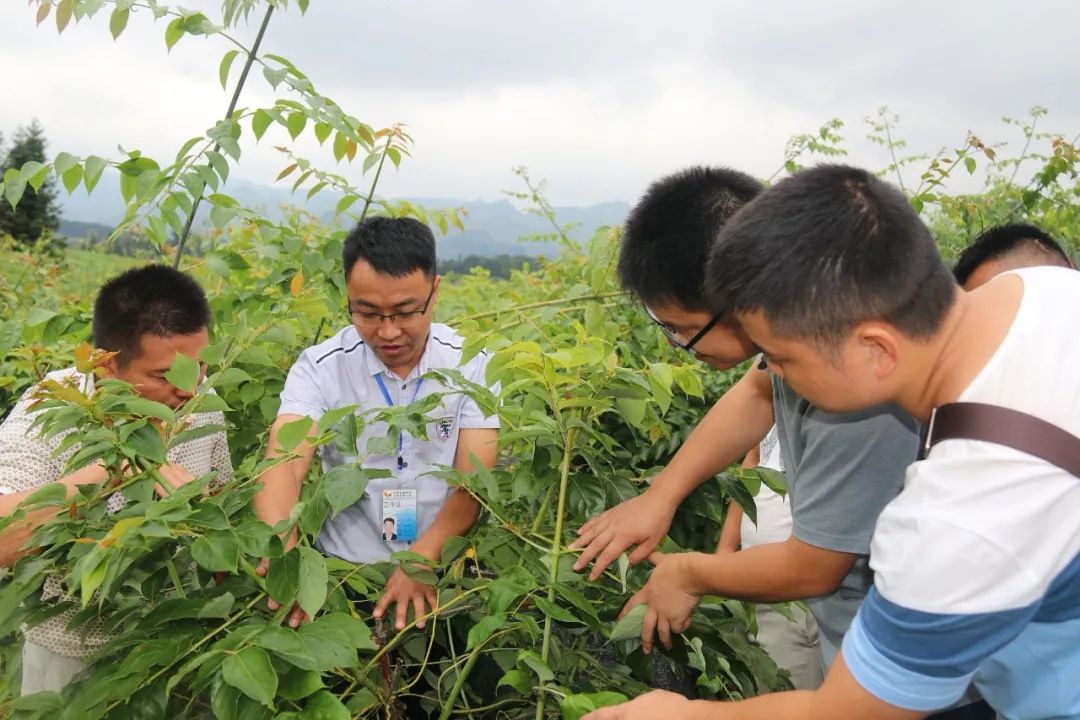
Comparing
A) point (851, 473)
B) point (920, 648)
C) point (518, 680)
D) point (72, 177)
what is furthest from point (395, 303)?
point (920, 648)

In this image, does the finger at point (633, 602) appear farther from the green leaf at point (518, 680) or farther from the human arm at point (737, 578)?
the green leaf at point (518, 680)

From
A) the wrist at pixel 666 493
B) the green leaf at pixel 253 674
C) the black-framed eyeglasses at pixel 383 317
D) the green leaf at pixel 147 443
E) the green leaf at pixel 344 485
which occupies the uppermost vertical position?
the black-framed eyeglasses at pixel 383 317

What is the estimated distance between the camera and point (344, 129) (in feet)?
7.34

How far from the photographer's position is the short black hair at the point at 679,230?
150cm

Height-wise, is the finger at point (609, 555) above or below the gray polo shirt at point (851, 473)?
below

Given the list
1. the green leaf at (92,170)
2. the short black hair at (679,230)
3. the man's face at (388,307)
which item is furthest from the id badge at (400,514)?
the green leaf at (92,170)

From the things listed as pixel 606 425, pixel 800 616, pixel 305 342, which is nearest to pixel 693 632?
pixel 606 425

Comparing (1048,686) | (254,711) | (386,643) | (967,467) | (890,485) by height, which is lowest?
(386,643)

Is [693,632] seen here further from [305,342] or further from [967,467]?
[305,342]

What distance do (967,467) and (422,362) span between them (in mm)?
1683

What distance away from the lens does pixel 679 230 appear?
1.52 metres

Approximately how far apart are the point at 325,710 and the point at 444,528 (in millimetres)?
824

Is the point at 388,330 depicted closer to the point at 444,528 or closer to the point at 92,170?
the point at 444,528

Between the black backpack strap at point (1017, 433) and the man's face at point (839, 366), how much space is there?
0.14 metres
